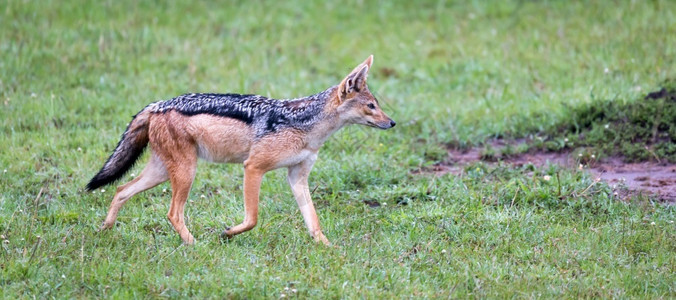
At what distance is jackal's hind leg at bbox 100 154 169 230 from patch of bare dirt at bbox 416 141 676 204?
2839 millimetres

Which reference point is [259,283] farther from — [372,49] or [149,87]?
[372,49]

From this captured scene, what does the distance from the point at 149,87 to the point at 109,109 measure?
→ 866mm

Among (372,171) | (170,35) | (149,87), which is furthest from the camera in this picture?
(170,35)

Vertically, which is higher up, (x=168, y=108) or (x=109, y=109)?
(x=168, y=108)

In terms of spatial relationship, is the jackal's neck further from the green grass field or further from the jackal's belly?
the green grass field

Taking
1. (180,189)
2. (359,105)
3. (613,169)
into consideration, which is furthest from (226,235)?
(613,169)

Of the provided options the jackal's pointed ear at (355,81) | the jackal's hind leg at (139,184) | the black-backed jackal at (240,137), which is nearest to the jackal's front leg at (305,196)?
the black-backed jackal at (240,137)

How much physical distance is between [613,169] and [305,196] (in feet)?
11.5

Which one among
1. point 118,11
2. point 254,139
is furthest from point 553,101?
point 118,11

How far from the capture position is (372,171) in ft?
26.7

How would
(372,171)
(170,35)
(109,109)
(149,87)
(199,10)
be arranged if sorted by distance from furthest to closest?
(199,10) < (170,35) < (149,87) < (109,109) < (372,171)

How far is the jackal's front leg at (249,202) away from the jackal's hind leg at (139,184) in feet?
2.48

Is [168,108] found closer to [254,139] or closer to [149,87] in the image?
[254,139]

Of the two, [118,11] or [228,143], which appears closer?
[228,143]
